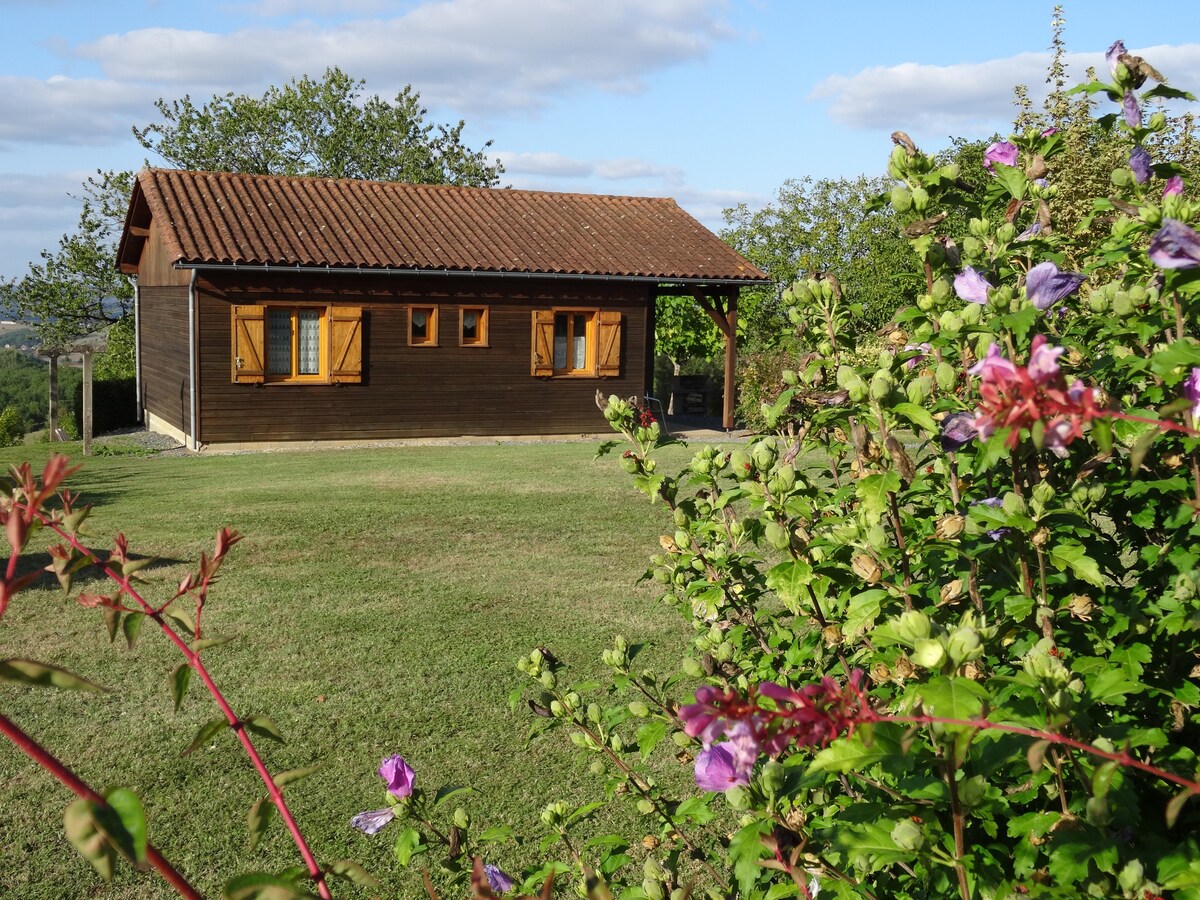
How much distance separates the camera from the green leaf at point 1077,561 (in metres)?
1.68

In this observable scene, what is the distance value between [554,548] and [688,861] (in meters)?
5.12

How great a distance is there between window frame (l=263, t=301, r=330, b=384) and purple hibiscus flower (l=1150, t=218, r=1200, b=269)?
16.2 m

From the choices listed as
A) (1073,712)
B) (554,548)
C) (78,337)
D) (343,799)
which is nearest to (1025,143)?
(1073,712)

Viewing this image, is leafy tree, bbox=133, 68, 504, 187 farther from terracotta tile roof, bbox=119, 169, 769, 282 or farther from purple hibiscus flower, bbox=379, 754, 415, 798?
purple hibiscus flower, bbox=379, 754, 415, 798

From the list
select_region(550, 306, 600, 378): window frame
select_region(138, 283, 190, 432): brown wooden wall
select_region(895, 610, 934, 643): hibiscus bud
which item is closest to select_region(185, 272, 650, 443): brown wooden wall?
select_region(550, 306, 600, 378): window frame

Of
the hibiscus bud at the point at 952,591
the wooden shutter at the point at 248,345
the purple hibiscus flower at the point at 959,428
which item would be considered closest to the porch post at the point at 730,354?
the wooden shutter at the point at 248,345

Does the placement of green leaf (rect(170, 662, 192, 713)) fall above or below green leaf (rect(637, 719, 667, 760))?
above

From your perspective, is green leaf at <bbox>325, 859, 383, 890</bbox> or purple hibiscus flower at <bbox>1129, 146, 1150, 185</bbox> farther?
purple hibiscus flower at <bbox>1129, 146, 1150, 185</bbox>

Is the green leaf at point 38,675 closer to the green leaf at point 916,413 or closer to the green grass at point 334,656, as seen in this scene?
the green grass at point 334,656

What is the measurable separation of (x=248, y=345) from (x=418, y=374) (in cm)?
253

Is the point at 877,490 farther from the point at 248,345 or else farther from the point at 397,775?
the point at 248,345

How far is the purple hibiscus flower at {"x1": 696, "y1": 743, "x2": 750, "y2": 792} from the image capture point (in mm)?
1429

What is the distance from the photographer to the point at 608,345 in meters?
18.5

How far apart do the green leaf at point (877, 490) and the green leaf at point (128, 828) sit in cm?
120
